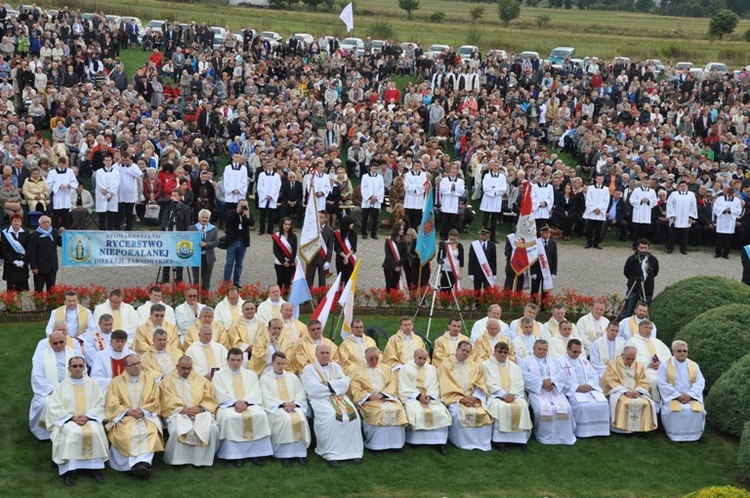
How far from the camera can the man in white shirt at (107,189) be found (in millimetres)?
24500

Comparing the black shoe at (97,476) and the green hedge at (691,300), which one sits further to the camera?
the green hedge at (691,300)

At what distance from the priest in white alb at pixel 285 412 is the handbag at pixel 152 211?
11.3 meters

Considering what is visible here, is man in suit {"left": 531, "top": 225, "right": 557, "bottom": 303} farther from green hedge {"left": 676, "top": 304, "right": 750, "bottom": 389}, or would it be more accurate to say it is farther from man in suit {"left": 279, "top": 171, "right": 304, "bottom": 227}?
man in suit {"left": 279, "top": 171, "right": 304, "bottom": 227}

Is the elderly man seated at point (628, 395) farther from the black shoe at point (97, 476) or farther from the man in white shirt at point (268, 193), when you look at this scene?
the man in white shirt at point (268, 193)

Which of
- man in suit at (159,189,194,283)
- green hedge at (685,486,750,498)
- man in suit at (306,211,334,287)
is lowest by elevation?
green hedge at (685,486,750,498)

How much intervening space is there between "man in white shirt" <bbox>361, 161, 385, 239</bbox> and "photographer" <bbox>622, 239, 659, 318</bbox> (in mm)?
7526

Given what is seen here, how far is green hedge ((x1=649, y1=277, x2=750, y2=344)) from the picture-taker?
60.0ft

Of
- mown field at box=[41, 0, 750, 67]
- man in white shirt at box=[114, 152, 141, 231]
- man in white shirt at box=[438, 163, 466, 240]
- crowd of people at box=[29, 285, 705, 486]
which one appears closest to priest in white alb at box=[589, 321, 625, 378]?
crowd of people at box=[29, 285, 705, 486]

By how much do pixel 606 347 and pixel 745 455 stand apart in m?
3.22

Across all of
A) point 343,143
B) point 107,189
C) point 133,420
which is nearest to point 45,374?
point 133,420

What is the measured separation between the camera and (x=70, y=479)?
13156mm

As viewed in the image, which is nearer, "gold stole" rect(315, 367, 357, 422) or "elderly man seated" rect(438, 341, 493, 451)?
"gold stole" rect(315, 367, 357, 422)

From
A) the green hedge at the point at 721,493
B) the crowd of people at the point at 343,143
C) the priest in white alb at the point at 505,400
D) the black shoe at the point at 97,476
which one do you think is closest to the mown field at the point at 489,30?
→ the crowd of people at the point at 343,143

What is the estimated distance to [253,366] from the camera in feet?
52.4
